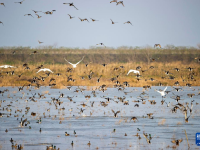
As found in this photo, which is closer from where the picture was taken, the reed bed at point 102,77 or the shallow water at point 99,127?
the shallow water at point 99,127

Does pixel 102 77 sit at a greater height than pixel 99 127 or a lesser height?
greater

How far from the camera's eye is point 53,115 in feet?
62.9

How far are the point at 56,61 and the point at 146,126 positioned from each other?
55424mm

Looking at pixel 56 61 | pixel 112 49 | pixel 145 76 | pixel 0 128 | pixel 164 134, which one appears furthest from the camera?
pixel 112 49

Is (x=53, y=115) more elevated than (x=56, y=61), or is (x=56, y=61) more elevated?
(x=56, y=61)

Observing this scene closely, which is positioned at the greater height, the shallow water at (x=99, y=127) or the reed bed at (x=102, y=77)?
the reed bed at (x=102, y=77)

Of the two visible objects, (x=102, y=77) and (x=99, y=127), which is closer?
(x=99, y=127)

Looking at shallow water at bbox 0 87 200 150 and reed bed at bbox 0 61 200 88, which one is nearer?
shallow water at bbox 0 87 200 150

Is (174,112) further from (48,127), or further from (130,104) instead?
(48,127)

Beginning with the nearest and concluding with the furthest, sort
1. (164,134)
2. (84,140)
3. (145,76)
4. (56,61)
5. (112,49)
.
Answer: (84,140) < (164,134) < (145,76) < (56,61) < (112,49)

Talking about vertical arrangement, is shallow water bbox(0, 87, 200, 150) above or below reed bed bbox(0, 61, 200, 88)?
below

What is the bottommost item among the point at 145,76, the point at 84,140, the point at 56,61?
the point at 84,140

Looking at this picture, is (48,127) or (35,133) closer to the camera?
(35,133)

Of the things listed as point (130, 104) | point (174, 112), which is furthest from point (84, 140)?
point (130, 104)
